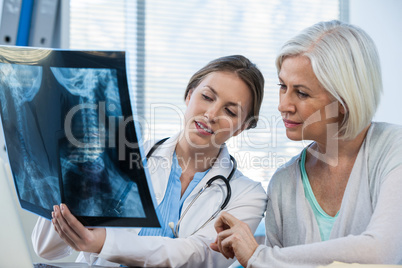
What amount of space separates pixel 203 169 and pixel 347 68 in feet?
1.88

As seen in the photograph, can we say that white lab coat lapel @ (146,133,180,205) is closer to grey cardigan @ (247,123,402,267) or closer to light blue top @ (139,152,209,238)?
light blue top @ (139,152,209,238)

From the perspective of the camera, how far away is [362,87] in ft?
3.76

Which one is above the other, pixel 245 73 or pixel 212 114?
pixel 245 73

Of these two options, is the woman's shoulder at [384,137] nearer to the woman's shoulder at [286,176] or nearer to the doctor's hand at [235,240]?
the woman's shoulder at [286,176]

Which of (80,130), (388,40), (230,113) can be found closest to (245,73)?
(230,113)

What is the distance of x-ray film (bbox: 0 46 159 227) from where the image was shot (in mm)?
744

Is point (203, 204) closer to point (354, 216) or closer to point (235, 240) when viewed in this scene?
point (235, 240)

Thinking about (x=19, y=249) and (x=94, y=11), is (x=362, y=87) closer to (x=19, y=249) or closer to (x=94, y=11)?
(x=19, y=249)

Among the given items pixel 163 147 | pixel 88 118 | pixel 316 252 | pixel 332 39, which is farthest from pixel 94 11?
pixel 316 252

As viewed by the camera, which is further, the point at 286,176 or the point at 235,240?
the point at 286,176

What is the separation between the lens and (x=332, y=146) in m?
1.25

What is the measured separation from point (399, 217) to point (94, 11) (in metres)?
2.16

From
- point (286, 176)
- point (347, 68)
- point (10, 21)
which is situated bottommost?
point (286, 176)

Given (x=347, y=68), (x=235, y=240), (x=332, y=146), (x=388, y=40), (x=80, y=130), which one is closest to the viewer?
(x=80, y=130)
